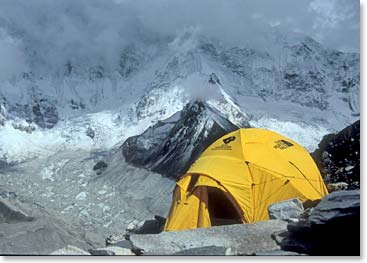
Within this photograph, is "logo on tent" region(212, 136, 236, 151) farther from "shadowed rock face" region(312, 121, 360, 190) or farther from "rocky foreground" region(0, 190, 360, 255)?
"shadowed rock face" region(312, 121, 360, 190)

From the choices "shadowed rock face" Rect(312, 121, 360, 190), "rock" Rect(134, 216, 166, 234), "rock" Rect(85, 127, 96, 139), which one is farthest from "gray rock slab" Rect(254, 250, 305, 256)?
"rock" Rect(85, 127, 96, 139)

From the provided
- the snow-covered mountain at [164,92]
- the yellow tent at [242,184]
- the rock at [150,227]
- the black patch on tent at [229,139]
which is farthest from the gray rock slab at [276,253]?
the snow-covered mountain at [164,92]

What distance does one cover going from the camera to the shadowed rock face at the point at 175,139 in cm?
2098

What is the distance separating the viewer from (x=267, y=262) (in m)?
3.79

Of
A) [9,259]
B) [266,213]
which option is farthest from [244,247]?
[9,259]

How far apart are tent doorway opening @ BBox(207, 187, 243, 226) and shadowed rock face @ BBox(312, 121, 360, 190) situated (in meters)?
0.95

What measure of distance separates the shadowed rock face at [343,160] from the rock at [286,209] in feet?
1.79

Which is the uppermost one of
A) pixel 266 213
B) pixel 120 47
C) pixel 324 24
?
pixel 120 47

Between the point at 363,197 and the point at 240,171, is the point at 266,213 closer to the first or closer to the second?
the point at 240,171

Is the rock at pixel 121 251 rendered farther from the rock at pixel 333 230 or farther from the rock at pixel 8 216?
the rock at pixel 8 216

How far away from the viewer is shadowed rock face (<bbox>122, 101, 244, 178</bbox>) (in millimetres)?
20977

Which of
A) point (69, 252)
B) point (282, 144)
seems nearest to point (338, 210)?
point (282, 144)

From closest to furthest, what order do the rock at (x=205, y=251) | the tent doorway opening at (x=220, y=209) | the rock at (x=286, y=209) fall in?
the rock at (x=205, y=251), the rock at (x=286, y=209), the tent doorway opening at (x=220, y=209)

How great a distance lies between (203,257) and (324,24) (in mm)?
2402
